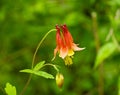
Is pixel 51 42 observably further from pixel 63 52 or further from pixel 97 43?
pixel 63 52

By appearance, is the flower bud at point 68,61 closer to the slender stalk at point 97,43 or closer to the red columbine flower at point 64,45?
the red columbine flower at point 64,45

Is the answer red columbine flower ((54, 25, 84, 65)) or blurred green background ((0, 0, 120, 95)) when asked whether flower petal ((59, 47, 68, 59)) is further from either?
blurred green background ((0, 0, 120, 95))

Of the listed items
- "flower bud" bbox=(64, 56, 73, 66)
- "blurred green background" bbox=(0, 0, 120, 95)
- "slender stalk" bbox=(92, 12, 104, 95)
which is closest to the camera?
"flower bud" bbox=(64, 56, 73, 66)

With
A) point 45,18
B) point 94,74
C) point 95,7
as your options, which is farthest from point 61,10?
point 94,74

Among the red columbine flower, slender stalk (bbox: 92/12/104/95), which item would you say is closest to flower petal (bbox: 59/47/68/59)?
the red columbine flower

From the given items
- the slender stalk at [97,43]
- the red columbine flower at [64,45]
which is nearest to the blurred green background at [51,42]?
the slender stalk at [97,43]

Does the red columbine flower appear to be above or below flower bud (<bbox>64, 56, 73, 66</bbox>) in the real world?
above

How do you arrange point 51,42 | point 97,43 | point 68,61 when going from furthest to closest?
1. point 51,42
2. point 97,43
3. point 68,61

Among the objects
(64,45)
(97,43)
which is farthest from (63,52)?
(97,43)
